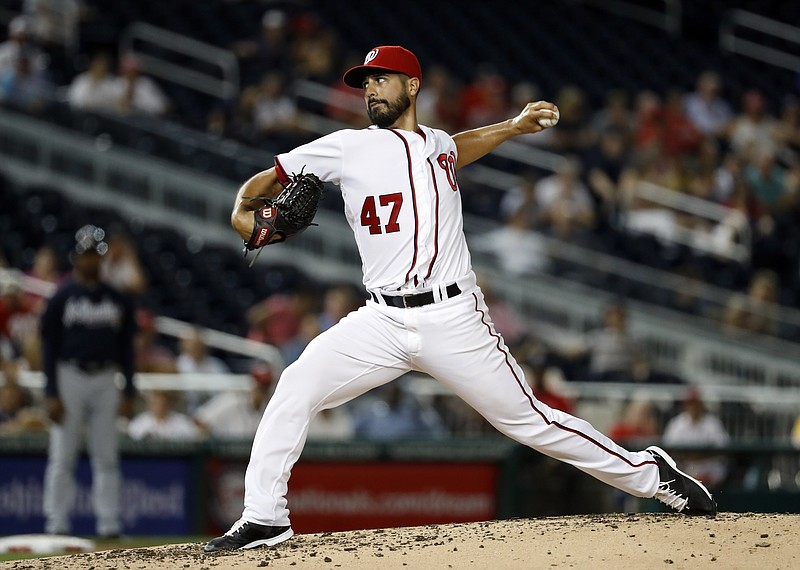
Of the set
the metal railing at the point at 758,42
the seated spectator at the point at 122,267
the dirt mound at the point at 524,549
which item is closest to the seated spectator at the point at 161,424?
the seated spectator at the point at 122,267

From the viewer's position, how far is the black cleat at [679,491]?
17.3 feet

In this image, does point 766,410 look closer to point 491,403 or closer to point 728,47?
point 491,403

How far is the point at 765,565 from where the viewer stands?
466 cm

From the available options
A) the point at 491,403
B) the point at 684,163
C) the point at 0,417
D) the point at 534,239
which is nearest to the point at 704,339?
the point at 534,239

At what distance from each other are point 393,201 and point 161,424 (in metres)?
4.44

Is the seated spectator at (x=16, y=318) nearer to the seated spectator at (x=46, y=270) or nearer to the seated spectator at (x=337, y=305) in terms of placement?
the seated spectator at (x=46, y=270)

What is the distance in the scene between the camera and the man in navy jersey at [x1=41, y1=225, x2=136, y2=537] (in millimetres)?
7797

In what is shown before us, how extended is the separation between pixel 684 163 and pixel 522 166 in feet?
5.22

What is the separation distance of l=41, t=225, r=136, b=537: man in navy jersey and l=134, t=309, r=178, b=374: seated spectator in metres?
1.35

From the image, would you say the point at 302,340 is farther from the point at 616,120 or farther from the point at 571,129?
the point at 616,120

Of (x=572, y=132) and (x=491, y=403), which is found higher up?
(x=572, y=132)

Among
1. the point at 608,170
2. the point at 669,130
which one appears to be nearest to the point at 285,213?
the point at 608,170

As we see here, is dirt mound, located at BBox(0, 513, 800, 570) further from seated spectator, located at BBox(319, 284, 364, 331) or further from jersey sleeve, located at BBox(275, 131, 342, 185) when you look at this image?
seated spectator, located at BBox(319, 284, 364, 331)

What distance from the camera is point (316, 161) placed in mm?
4945
